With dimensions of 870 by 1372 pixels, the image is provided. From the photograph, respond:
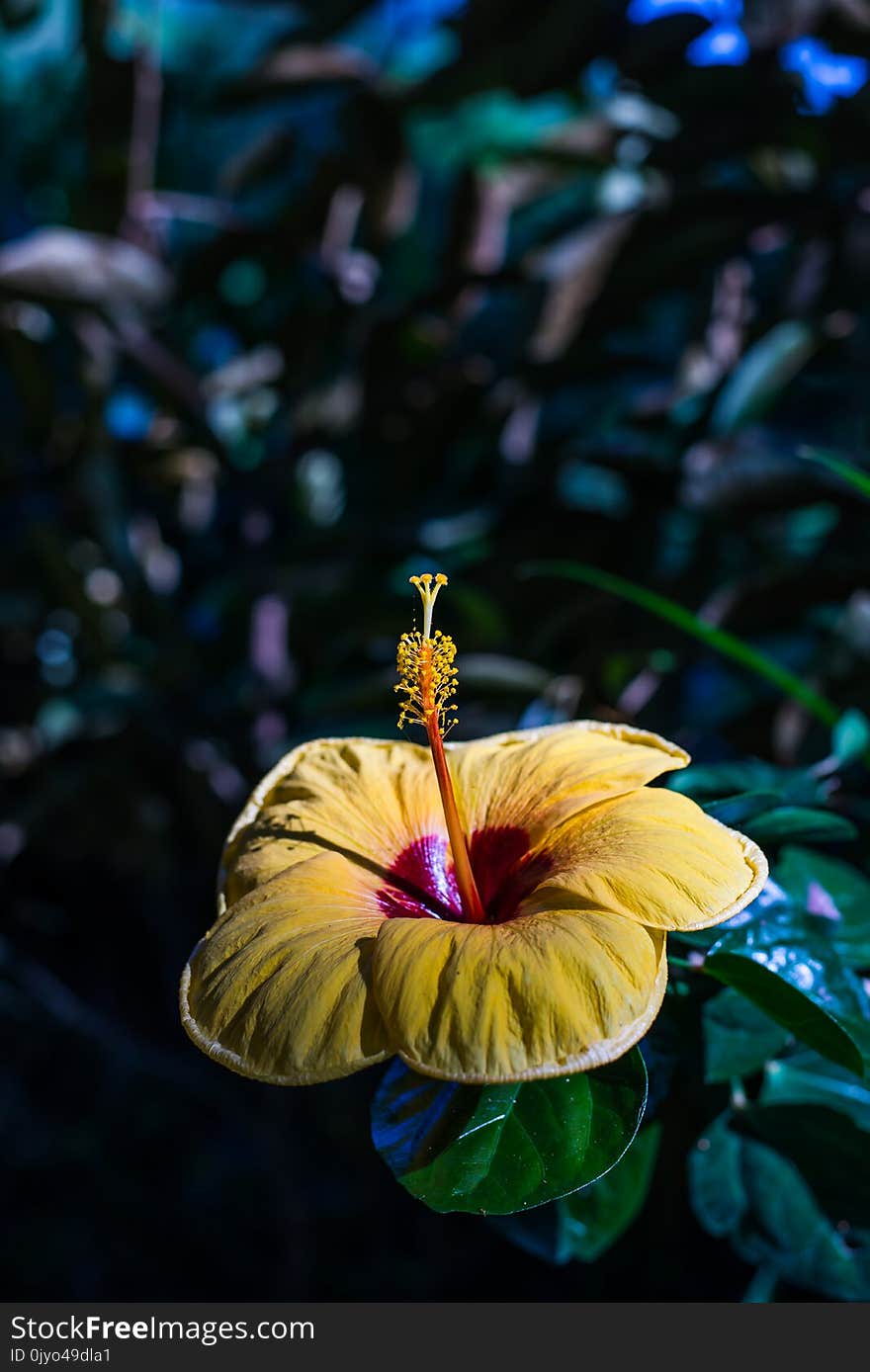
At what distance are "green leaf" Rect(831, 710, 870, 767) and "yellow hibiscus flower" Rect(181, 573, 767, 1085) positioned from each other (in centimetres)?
21

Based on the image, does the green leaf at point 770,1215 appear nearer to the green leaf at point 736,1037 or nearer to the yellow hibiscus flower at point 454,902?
the green leaf at point 736,1037

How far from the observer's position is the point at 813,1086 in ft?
2.23

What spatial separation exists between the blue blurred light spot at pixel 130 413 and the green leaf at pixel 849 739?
44.1 inches

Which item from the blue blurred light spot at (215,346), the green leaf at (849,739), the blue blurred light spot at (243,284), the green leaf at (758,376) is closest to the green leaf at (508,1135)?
the green leaf at (849,739)

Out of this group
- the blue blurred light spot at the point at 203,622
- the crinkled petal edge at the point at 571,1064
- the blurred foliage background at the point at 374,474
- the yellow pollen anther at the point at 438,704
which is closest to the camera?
the crinkled petal edge at the point at 571,1064

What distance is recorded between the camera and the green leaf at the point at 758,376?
3.90ft

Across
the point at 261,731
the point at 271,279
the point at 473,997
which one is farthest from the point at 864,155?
the point at 473,997

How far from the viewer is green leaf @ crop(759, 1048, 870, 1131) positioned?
0.65 metres

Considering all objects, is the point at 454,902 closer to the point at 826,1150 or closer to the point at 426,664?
the point at 426,664

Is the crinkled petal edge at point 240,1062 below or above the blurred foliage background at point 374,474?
below

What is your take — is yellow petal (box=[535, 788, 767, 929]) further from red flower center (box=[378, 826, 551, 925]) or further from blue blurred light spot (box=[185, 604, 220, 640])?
blue blurred light spot (box=[185, 604, 220, 640])

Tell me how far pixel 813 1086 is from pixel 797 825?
0.19m

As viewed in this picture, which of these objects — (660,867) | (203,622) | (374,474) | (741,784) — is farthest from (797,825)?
(203,622)

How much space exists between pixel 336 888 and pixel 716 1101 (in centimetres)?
29
